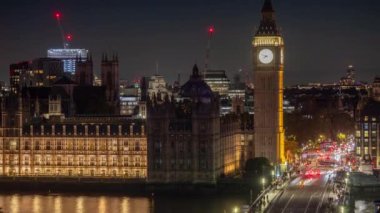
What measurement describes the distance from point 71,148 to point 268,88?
63.6 feet

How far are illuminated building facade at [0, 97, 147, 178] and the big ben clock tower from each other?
11.6 metres

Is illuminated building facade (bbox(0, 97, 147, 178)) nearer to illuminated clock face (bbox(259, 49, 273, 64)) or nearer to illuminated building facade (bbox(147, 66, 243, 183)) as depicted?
illuminated building facade (bbox(147, 66, 243, 183))

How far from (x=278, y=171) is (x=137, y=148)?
13.0m

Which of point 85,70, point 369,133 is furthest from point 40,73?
point 369,133

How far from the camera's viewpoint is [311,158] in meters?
129

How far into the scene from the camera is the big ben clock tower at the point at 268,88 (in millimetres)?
110125

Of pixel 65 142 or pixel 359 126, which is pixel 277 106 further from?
pixel 65 142

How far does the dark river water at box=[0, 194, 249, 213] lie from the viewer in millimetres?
87562

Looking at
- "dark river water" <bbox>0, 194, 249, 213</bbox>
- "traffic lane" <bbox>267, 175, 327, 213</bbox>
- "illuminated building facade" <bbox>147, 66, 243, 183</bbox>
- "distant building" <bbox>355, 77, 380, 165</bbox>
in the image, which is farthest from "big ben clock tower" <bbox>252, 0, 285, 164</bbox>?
"dark river water" <bbox>0, 194, 249, 213</bbox>

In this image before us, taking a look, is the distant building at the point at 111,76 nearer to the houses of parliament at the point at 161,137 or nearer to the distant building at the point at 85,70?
the distant building at the point at 85,70

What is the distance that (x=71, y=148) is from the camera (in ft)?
348

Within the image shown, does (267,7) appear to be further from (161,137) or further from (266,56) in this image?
(161,137)

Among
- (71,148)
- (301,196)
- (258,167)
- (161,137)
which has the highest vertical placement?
(161,137)

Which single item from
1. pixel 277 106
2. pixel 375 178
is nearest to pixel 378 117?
pixel 277 106
